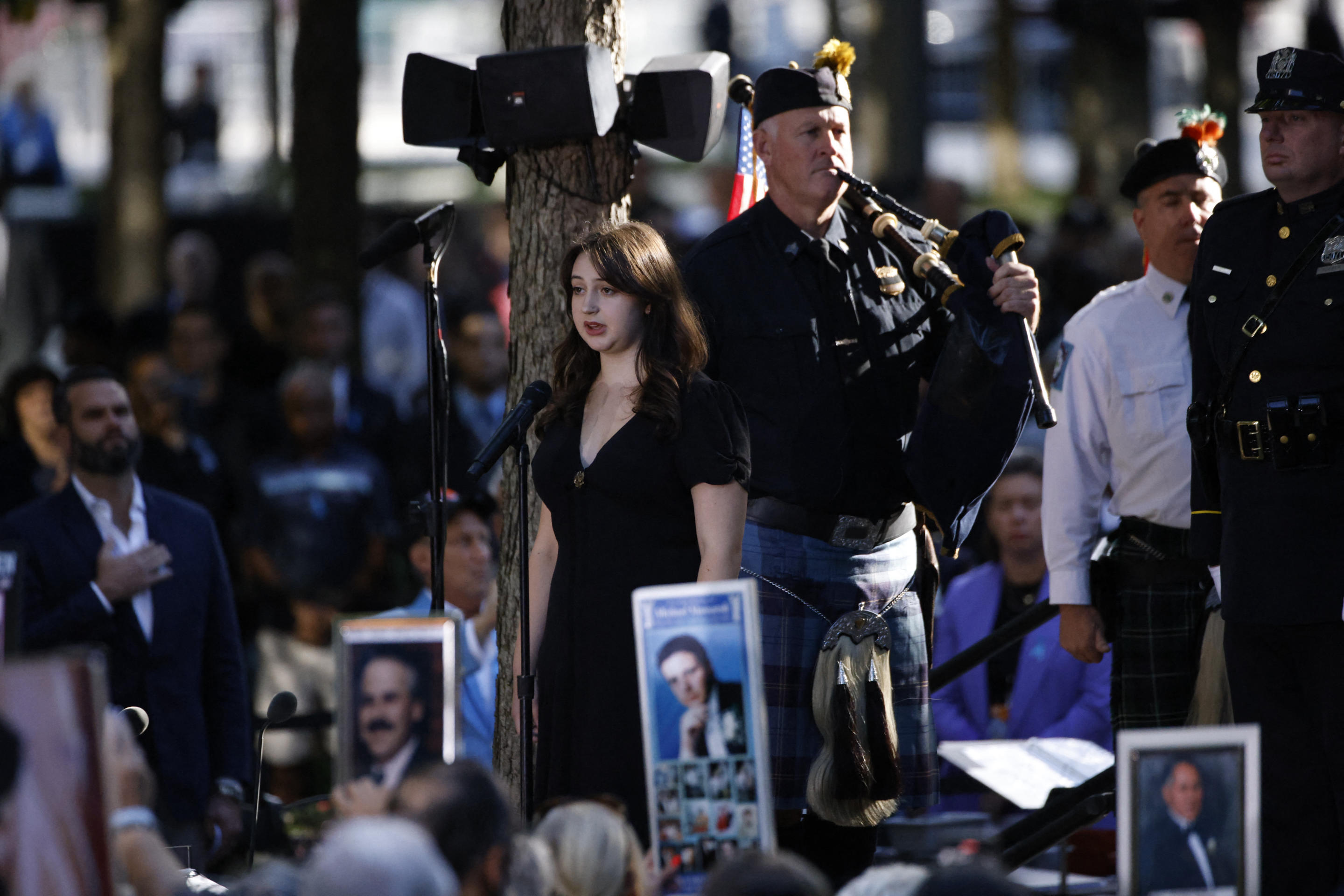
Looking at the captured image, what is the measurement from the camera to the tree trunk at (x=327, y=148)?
9859 mm

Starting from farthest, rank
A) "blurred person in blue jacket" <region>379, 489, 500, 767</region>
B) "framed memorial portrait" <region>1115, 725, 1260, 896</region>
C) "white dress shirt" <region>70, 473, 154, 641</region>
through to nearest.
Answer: "blurred person in blue jacket" <region>379, 489, 500, 767</region>
"white dress shirt" <region>70, 473, 154, 641</region>
"framed memorial portrait" <region>1115, 725, 1260, 896</region>

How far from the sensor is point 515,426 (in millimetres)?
4023

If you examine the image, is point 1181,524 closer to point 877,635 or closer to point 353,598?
point 877,635

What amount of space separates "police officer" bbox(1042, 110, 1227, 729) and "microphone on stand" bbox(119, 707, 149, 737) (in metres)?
2.20

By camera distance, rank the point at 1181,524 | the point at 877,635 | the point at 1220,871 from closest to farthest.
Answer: the point at 1220,871 < the point at 877,635 < the point at 1181,524

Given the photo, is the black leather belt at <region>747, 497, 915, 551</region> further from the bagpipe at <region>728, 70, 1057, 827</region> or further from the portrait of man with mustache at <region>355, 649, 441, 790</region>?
the portrait of man with mustache at <region>355, 649, 441, 790</region>

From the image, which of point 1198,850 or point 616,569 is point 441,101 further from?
point 1198,850

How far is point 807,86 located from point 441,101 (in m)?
1.00

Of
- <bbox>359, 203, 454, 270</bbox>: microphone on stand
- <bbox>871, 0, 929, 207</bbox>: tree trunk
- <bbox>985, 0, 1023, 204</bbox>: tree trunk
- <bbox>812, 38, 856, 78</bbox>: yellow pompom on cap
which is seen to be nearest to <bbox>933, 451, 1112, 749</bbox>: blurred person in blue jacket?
<bbox>812, 38, 856, 78</bbox>: yellow pompom on cap

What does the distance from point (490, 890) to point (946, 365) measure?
2.14 meters

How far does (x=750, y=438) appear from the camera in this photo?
14.9 feet

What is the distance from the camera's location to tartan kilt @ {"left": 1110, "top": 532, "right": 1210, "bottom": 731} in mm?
4723

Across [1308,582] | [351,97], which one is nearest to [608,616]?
[1308,582]

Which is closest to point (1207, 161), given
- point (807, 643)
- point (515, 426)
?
point (807, 643)
